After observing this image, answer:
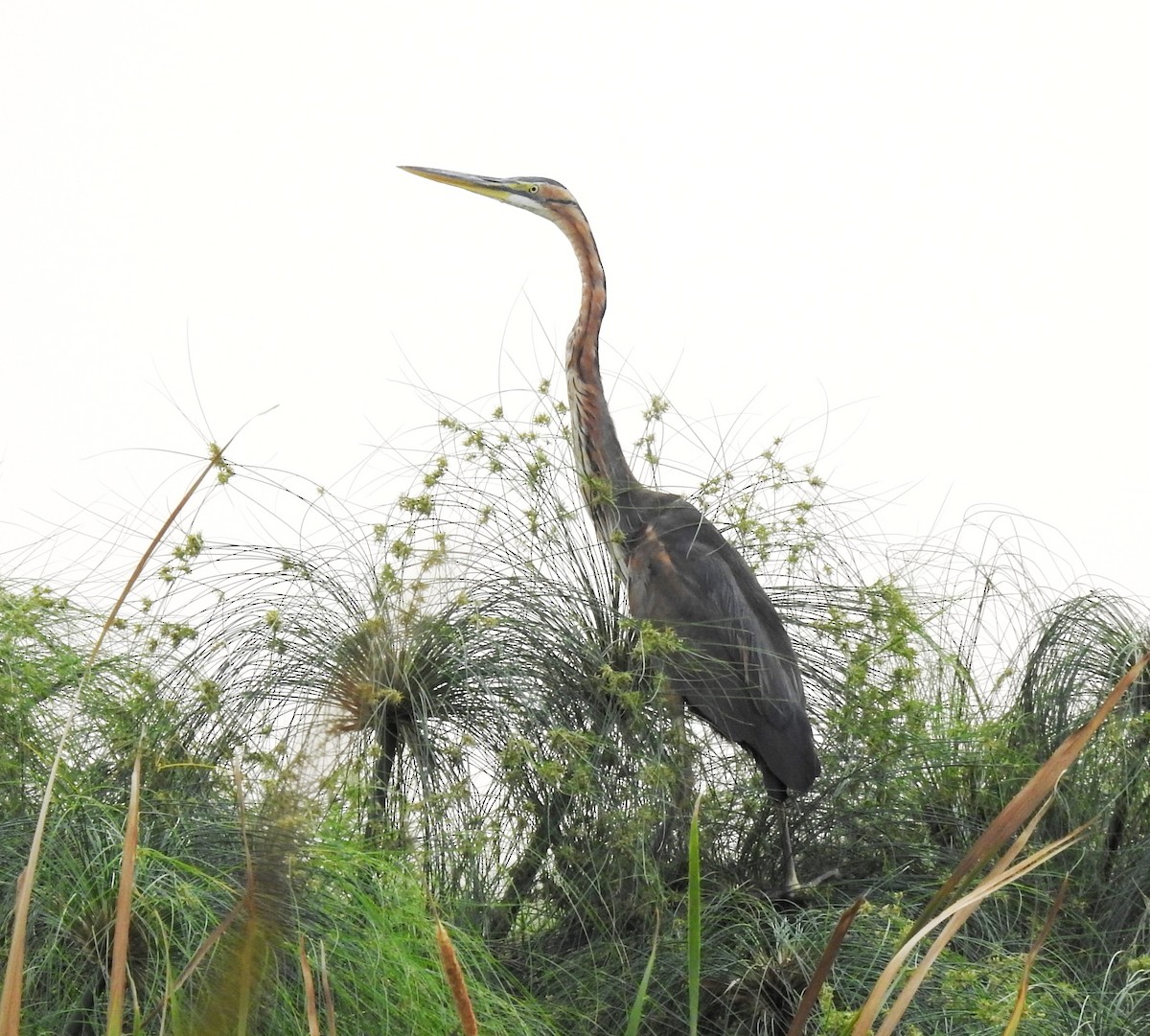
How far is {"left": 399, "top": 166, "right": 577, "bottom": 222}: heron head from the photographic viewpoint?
3.33 metres

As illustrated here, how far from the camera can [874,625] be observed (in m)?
A: 2.94

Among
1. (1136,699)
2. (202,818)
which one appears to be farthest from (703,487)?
(202,818)

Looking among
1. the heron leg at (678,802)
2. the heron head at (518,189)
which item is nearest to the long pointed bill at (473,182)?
the heron head at (518,189)

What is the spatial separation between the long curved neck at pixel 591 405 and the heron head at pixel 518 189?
0.14ft

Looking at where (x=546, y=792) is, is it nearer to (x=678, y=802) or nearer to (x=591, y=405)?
(x=678, y=802)

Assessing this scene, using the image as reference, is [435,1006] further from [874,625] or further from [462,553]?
[874,625]

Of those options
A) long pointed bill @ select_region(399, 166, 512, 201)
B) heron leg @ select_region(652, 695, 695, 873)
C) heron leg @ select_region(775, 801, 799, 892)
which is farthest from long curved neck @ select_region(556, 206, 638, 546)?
heron leg @ select_region(775, 801, 799, 892)

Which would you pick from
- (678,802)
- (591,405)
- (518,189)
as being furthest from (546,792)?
(518,189)

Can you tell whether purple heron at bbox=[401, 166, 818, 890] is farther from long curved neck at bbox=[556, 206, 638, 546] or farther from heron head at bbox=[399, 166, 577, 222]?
heron head at bbox=[399, 166, 577, 222]

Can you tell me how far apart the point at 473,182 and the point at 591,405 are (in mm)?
775

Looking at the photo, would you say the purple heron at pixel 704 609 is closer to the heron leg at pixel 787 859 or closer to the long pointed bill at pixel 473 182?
the heron leg at pixel 787 859

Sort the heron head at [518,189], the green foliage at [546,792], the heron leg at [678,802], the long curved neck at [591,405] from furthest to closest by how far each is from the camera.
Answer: the heron head at [518,189] < the long curved neck at [591,405] < the heron leg at [678,802] < the green foliage at [546,792]

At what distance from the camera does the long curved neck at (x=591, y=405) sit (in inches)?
110

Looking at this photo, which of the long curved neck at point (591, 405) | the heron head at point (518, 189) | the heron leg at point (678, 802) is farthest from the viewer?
the heron head at point (518, 189)
